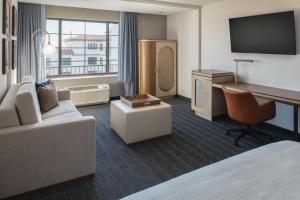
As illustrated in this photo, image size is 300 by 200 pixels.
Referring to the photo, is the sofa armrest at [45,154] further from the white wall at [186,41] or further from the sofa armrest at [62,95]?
the white wall at [186,41]

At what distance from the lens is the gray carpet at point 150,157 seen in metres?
2.24

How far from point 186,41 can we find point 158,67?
0.94 m

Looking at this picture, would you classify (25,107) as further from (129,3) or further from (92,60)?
(92,60)

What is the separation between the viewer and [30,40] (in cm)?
496

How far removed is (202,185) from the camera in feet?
3.58

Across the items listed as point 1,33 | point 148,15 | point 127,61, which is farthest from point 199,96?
point 1,33

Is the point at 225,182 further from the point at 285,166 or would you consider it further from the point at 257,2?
the point at 257,2

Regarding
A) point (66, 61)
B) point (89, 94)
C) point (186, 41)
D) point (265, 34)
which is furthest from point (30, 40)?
point (265, 34)

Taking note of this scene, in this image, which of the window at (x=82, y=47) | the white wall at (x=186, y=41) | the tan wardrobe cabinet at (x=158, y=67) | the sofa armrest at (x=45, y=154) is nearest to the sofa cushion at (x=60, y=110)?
the sofa armrest at (x=45, y=154)

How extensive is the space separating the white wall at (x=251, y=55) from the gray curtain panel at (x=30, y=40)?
11.5 feet

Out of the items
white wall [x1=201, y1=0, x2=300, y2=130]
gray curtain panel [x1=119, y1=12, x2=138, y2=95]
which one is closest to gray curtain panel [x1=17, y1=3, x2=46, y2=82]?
gray curtain panel [x1=119, y1=12, x2=138, y2=95]

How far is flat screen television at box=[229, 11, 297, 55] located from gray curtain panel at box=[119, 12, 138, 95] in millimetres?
2544

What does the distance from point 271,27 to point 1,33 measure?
3696 millimetres

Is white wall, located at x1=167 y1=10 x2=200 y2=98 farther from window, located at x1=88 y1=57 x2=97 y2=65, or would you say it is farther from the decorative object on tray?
the decorative object on tray
